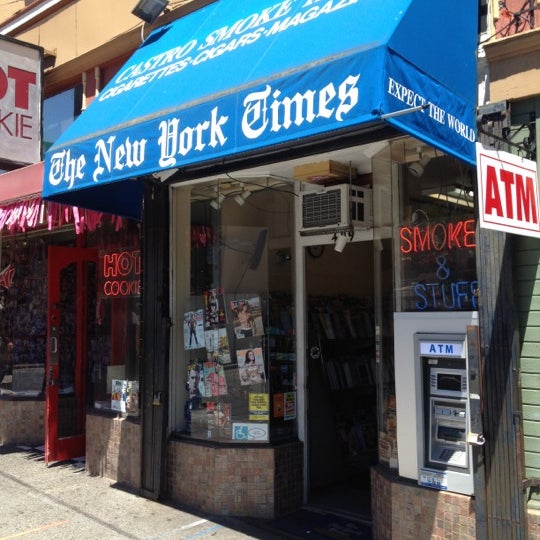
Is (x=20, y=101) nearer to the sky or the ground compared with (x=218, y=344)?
nearer to the sky

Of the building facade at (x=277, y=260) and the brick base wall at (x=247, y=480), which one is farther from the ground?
the building facade at (x=277, y=260)

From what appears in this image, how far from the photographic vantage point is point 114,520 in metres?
5.30

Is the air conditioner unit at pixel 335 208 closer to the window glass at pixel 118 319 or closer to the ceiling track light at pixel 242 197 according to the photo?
the ceiling track light at pixel 242 197

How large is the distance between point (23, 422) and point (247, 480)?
4.30 m

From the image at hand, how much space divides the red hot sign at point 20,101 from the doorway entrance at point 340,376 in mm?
4142

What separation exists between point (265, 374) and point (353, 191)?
1813 mm

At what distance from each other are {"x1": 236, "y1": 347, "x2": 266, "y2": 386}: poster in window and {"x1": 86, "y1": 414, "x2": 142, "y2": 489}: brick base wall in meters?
1.28

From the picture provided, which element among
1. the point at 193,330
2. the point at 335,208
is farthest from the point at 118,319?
→ the point at 335,208

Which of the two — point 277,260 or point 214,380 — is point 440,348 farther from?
point 214,380

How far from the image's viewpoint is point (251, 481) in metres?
5.35

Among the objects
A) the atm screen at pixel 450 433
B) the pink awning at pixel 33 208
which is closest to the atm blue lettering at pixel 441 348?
the atm screen at pixel 450 433

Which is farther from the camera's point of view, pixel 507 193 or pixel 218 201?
pixel 218 201

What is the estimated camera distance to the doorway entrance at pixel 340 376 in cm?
599

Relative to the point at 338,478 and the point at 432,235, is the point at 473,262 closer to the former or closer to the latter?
the point at 432,235
